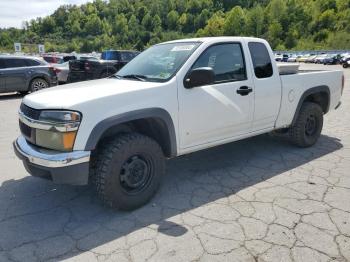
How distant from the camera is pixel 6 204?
4.06 m

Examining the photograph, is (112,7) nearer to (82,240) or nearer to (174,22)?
(174,22)

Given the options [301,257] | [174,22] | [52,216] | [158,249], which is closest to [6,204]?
[52,216]

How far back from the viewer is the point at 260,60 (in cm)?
504

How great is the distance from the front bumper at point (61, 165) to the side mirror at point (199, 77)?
1.38 m

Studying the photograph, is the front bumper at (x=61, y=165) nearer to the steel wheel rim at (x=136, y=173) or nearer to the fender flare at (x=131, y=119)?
the fender flare at (x=131, y=119)

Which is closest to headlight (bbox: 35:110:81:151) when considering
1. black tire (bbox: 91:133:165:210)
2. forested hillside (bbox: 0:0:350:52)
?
black tire (bbox: 91:133:165:210)

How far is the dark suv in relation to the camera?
1259 centimetres

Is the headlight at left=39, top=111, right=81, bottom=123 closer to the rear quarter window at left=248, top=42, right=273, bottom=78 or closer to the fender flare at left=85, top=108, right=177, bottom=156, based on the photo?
the fender flare at left=85, top=108, right=177, bottom=156

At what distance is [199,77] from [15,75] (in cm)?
1059

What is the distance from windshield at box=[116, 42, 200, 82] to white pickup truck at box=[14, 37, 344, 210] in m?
0.02

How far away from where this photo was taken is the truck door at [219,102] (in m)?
4.14

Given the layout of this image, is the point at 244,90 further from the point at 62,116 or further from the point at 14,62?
the point at 14,62

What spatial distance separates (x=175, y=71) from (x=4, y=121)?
20.1 ft

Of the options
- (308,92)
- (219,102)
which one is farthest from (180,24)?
(219,102)
